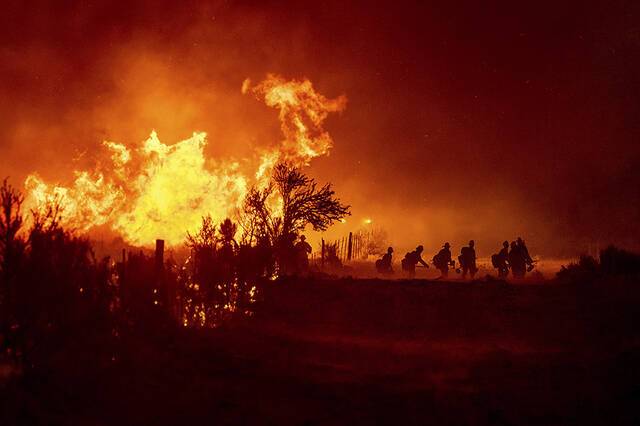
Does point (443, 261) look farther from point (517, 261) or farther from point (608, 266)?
point (608, 266)

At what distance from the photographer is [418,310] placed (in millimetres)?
19281

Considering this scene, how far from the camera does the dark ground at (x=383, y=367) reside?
965cm

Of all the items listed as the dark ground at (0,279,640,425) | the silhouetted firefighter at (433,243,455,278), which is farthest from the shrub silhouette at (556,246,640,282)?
the silhouetted firefighter at (433,243,455,278)

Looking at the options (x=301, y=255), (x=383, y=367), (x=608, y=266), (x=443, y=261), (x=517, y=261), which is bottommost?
(x=383, y=367)

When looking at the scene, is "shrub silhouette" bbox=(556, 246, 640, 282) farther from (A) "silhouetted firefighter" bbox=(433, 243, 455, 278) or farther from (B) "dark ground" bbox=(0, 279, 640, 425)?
(A) "silhouetted firefighter" bbox=(433, 243, 455, 278)

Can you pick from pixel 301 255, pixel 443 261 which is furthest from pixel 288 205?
pixel 443 261

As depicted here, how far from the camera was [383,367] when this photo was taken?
13.1 meters

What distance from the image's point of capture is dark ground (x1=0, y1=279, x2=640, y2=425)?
965 cm

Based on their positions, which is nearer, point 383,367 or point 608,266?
point 383,367

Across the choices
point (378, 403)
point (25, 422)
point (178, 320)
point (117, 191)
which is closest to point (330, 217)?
point (117, 191)

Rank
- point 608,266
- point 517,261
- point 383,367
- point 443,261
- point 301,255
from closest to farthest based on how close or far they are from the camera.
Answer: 1. point 383,367
2. point 608,266
3. point 517,261
4. point 301,255
5. point 443,261

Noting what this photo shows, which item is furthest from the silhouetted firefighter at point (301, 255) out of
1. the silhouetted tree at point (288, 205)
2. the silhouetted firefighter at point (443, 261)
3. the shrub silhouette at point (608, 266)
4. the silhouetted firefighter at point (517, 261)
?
the shrub silhouette at point (608, 266)

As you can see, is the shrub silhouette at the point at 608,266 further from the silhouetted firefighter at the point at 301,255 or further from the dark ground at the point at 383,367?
the silhouetted firefighter at the point at 301,255

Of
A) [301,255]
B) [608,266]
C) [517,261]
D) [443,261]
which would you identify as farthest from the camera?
[443,261]
